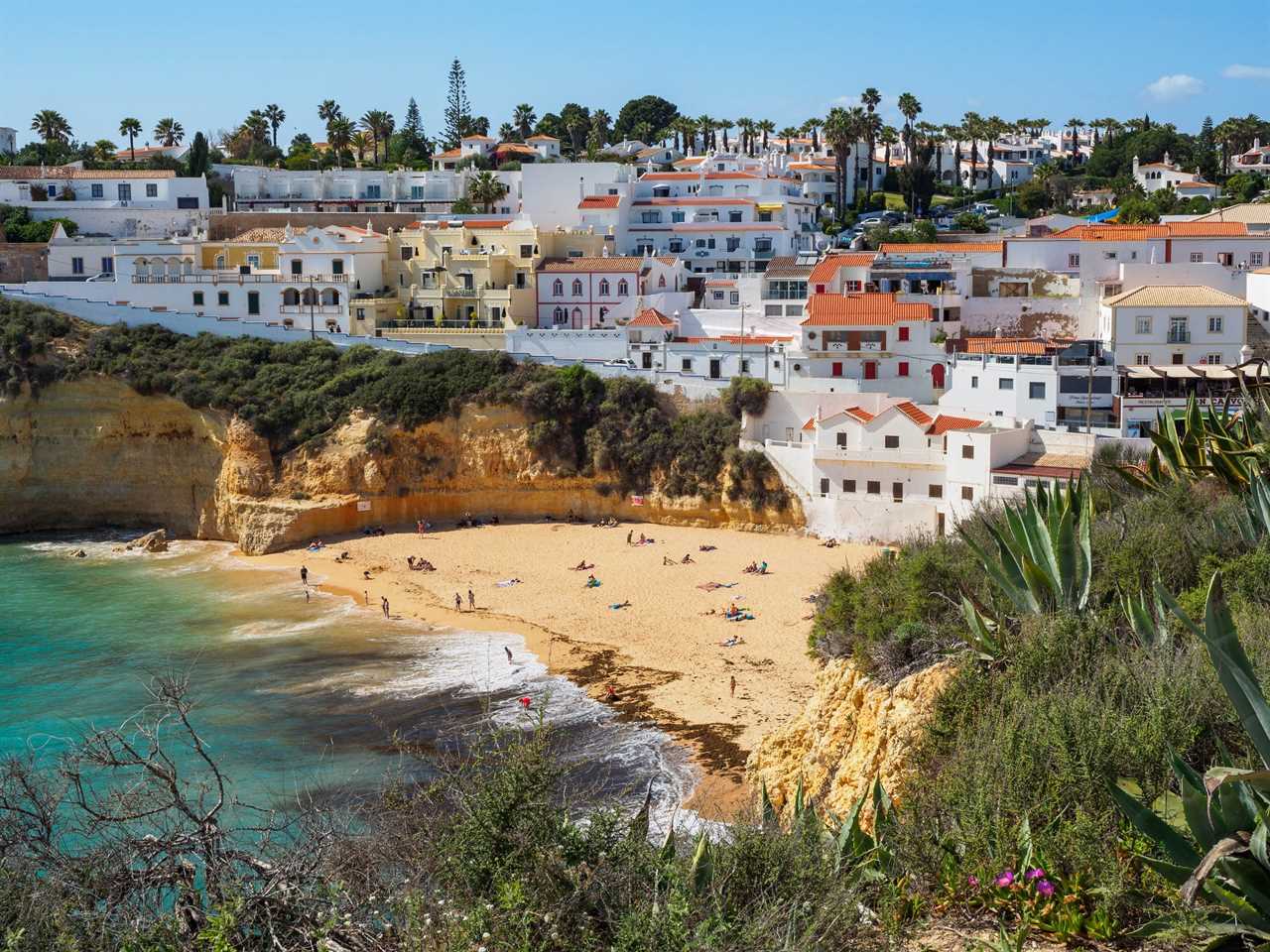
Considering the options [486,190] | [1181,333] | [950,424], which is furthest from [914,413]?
[486,190]

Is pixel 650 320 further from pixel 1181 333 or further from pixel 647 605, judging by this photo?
pixel 1181 333

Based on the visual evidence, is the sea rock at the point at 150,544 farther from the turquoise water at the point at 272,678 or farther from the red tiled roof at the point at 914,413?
the red tiled roof at the point at 914,413

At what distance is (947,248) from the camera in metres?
54.1

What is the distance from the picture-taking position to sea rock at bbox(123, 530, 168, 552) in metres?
44.0

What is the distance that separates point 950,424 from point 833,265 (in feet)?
50.0

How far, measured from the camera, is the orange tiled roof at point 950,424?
38656 mm

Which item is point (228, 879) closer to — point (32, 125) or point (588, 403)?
point (588, 403)

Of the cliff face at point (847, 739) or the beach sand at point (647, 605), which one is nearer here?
the cliff face at point (847, 739)

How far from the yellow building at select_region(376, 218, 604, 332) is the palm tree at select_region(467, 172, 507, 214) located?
9.48m

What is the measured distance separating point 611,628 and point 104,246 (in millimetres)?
37612

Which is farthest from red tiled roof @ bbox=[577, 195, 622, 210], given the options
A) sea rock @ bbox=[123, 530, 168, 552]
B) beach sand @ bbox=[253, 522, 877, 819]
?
sea rock @ bbox=[123, 530, 168, 552]

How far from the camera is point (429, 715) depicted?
2662 centimetres

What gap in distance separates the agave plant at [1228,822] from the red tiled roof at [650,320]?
41.3m

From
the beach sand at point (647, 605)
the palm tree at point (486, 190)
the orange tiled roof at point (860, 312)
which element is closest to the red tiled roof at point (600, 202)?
the palm tree at point (486, 190)
